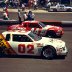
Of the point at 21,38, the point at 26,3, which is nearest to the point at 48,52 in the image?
the point at 21,38

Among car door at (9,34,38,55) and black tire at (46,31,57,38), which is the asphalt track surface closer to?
car door at (9,34,38,55)

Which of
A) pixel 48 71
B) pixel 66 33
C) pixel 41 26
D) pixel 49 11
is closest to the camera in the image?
pixel 48 71

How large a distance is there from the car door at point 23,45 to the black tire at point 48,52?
412 millimetres

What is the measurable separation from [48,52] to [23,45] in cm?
126

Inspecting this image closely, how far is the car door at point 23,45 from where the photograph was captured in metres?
18.0

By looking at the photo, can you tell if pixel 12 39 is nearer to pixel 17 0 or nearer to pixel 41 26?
pixel 41 26

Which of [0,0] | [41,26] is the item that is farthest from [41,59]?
[0,0]

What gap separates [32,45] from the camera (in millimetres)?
17953

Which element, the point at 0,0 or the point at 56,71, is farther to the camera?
the point at 0,0

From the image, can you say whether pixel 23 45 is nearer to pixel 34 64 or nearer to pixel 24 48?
pixel 24 48

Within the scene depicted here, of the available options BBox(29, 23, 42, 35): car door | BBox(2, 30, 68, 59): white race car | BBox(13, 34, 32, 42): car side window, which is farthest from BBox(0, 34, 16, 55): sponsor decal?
BBox(29, 23, 42, 35): car door

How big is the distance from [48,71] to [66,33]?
1248 centimetres

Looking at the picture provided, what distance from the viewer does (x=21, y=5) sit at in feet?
162

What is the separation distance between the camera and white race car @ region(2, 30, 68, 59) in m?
17.8
